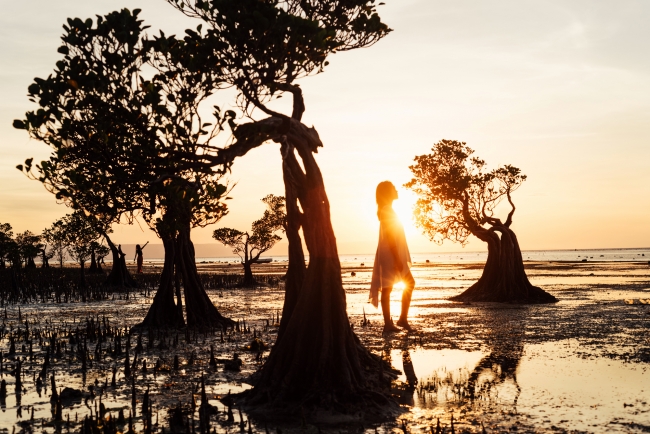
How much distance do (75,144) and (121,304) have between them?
22.6 metres

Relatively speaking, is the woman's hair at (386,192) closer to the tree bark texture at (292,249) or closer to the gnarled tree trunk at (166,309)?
the tree bark texture at (292,249)

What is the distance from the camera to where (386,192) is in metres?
13.6

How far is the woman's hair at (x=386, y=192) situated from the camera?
13.5m

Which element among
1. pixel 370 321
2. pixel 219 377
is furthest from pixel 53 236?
pixel 219 377

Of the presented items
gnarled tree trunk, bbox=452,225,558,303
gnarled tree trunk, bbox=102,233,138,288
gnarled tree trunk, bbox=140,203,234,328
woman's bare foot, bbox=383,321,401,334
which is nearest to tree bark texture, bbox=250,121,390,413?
woman's bare foot, bbox=383,321,401,334

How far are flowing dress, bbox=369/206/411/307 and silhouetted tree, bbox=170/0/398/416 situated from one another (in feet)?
11.5

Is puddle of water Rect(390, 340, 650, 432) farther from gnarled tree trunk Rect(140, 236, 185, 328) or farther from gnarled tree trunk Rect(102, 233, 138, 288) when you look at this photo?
gnarled tree trunk Rect(102, 233, 138, 288)

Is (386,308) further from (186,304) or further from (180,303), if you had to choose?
(186,304)

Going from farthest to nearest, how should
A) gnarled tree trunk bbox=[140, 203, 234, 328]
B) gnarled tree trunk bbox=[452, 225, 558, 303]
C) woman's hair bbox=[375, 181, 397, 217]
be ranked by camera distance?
gnarled tree trunk bbox=[452, 225, 558, 303], gnarled tree trunk bbox=[140, 203, 234, 328], woman's hair bbox=[375, 181, 397, 217]

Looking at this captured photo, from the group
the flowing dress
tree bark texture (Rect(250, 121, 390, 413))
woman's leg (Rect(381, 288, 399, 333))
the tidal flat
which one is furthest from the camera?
woman's leg (Rect(381, 288, 399, 333))

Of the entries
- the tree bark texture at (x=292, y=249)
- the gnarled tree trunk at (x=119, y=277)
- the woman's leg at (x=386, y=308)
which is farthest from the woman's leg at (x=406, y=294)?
the gnarled tree trunk at (x=119, y=277)

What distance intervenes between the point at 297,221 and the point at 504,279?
1960cm

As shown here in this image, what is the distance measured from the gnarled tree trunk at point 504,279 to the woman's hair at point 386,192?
15.2m

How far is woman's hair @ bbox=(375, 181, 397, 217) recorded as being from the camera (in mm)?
13547
